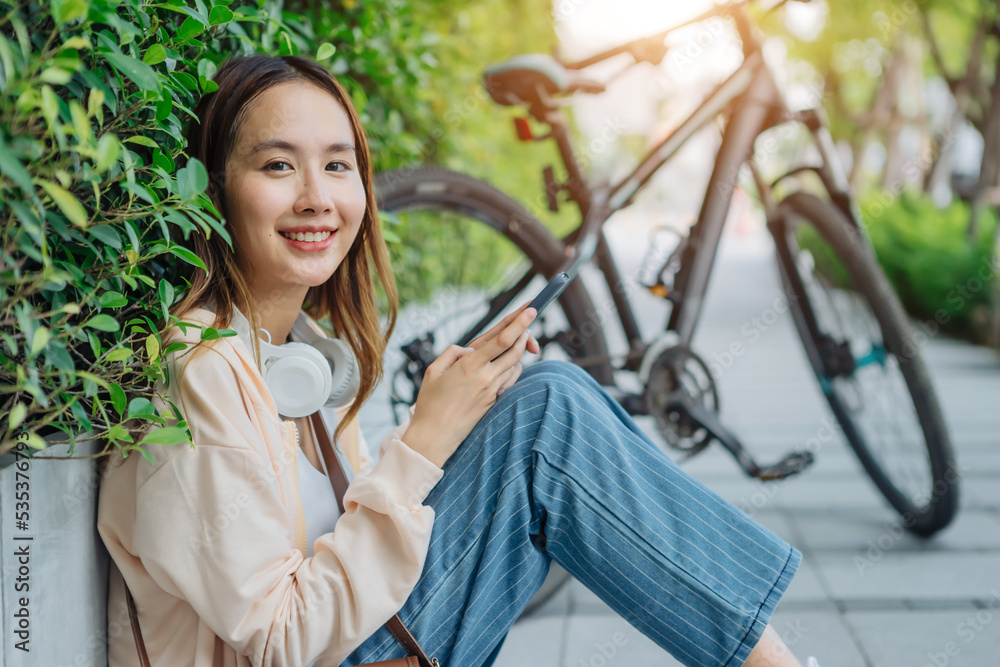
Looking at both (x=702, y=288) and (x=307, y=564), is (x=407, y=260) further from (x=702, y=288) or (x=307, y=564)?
(x=307, y=564)

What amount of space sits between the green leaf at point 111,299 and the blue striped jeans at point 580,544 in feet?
1.75

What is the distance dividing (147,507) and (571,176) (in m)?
1.39

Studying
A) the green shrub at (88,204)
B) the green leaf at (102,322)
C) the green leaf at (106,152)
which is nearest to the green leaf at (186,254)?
the green shrub at (88,204)

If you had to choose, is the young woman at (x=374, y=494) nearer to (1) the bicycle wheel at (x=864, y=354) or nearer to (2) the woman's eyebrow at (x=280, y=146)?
(2) the woman's eyebrow at (x=280, y=146)

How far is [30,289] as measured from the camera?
0.82 meters

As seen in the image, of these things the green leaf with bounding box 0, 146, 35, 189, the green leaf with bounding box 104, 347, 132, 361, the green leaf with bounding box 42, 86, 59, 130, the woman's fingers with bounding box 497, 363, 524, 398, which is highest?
the green leaf with bounding box 42, 86, 59, 130

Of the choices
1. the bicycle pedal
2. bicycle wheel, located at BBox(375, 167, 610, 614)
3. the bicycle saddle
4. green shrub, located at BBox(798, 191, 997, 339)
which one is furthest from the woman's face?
green shrub, located at BBox(798, 191, 997, 339)

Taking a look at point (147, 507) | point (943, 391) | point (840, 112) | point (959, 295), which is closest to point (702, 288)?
point (147, 507)

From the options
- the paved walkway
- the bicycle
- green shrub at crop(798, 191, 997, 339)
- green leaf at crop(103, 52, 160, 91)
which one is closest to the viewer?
green leaf at crop(103, 52, 160, 91)

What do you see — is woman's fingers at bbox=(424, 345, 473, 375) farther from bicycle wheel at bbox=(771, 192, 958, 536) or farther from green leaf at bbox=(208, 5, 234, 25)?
bicycle wheel at bbox=(771, 192, 958, 536)

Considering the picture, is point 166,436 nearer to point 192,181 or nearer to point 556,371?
point 192,181

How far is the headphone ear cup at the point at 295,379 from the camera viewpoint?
124cm

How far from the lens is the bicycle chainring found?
204 cm

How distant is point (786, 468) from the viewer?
2.07 meters
